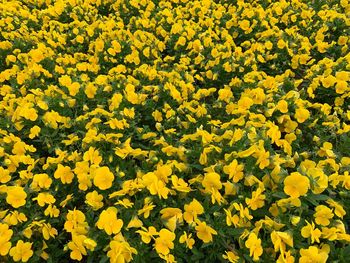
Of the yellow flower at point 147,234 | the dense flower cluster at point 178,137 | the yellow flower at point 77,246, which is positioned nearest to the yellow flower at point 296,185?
the dense flower cluster at point 178,137

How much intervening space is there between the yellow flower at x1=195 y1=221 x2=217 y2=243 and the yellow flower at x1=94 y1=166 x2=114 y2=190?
63cm

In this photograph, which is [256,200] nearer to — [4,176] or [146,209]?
[146,209]

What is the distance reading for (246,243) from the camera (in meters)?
2.10

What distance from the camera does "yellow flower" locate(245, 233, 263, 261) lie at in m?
2.08

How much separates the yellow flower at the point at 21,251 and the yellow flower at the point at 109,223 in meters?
0.44

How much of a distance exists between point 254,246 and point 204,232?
1.02 ft

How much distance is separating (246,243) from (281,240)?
0.19 metres

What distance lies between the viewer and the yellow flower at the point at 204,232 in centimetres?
226

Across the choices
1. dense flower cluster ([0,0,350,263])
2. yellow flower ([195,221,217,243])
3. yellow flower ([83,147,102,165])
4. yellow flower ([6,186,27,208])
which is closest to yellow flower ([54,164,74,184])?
dense flower cluster ([0,0,350,263])

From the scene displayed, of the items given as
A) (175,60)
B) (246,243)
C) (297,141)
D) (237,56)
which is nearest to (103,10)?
(175,60)

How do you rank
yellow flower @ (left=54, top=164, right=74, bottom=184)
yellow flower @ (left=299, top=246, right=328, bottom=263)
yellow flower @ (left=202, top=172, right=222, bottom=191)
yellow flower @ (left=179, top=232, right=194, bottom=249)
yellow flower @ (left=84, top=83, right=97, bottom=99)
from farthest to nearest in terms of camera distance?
yellow flower @ (left=84, top=83, right=97, bottom=99) < yellow flower @ (left=54, top=164, right=74, bottom=184) < yellow flower @ (left=202, top=172, right=222, bottom=191) < yellow flower @ (left=179, top=232, right=194, bottom=249) < yellow flower @ (left=299, top=246, right=328, bottom=263)

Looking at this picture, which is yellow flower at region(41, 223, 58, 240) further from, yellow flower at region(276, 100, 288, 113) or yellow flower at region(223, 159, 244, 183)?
yellow flower at region(276, 100, 288, 113)

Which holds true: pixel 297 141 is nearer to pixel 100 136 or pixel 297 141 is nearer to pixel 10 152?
pixel 100 136

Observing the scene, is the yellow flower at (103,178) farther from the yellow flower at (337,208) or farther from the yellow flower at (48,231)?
the yellow flower at (337,208)
